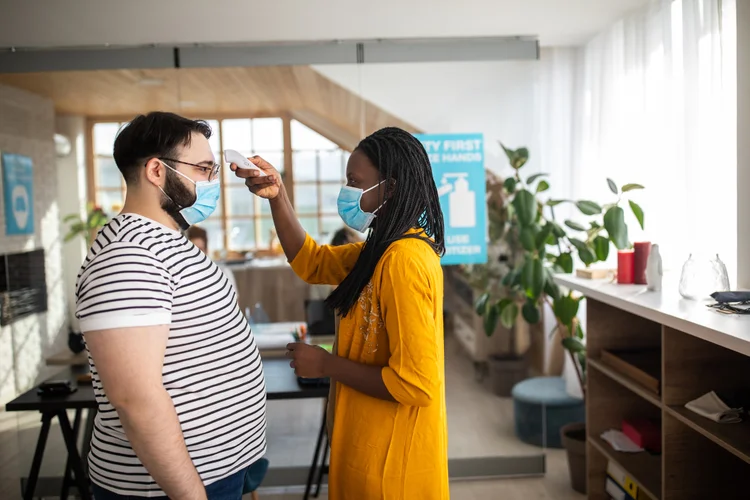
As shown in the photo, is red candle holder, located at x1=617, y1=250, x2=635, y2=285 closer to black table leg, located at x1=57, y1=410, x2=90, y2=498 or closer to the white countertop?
the white countertop

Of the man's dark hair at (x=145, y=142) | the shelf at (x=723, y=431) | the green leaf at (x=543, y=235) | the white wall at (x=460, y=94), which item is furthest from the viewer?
the white wall at (x=460, y=94)

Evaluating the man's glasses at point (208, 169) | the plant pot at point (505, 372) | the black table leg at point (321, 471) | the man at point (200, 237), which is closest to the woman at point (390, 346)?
the man's glasses at point (208, 169)

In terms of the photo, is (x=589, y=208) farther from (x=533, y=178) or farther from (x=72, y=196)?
(x=72, y=196)

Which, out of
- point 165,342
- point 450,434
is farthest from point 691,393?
point 165,342

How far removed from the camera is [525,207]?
3400 millimetres

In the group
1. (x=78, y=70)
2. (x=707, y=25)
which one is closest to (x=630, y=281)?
(x=707, y=25)

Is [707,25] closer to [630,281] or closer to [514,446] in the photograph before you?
[630,281]

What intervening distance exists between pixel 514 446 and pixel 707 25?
7.53 ft

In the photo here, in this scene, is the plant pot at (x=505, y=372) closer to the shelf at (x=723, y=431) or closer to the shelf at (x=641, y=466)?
the shelf at (x=641, y=466)

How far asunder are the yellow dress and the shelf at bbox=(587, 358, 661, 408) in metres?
1.13

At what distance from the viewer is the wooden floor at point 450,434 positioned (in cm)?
354

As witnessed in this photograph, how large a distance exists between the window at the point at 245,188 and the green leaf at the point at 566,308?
1219 millimetres

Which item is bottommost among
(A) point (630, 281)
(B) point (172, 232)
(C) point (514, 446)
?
(C) point (514, 446)

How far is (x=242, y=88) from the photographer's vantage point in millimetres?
3506
